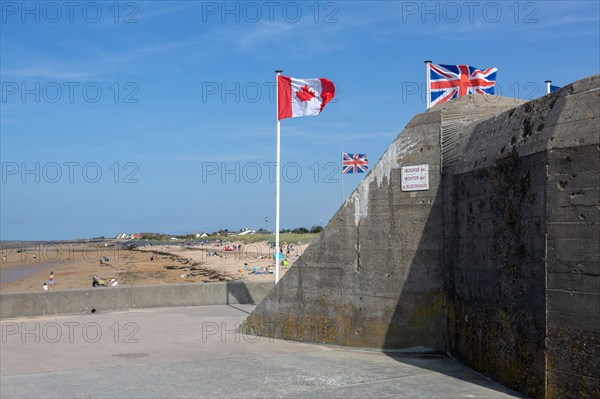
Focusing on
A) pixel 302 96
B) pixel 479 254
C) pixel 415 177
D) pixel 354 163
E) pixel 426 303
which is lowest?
pixel 426 303

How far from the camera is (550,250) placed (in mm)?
6859

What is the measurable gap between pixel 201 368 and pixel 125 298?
25.2 feet

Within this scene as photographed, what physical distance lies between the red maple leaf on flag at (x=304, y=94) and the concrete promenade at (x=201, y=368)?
5.71 meters

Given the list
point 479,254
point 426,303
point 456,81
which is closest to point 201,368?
point 426,303

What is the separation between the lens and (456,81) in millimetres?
13820

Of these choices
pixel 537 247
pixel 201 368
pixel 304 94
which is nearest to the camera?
pixel 537 247

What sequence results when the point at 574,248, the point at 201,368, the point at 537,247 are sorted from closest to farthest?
the point at 574,248, the point at 537,247, the point at 201,368

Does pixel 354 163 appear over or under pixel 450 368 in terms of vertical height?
over

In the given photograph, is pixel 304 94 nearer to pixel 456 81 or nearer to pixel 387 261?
pixel 456 81

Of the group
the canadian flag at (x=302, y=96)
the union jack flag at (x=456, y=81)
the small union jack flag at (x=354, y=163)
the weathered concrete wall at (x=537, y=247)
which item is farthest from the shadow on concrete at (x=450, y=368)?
the small union jack flag at (x=354, y=163)

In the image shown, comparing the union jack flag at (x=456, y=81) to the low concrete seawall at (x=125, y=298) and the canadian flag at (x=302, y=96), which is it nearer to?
the canadian flag at (x=302, y=96)

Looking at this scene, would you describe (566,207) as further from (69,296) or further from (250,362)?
(69,296)

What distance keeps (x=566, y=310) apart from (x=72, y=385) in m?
6.09

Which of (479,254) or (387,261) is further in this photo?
(387,261)
